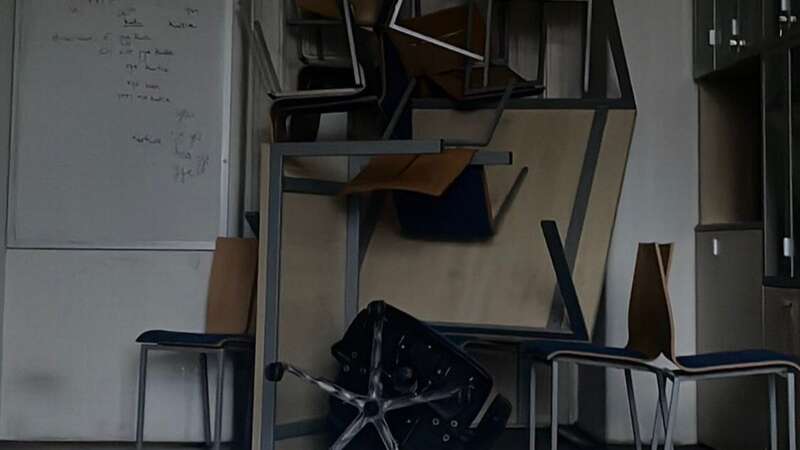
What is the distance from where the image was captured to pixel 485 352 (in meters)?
4.05

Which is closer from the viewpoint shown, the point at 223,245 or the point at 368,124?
the point at 223,245

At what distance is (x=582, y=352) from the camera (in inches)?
112

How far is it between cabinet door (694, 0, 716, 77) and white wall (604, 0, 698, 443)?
0.05 metres

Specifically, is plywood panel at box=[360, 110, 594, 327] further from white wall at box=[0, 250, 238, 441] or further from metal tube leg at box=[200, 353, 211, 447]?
white wall at box=[0, 250, 238, 441]

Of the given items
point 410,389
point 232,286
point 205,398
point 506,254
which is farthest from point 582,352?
point 205,398

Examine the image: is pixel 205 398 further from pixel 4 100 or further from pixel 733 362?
pixel 733 362

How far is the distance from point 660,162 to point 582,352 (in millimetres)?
1451

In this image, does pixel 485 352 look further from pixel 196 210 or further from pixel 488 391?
pixel 196 210

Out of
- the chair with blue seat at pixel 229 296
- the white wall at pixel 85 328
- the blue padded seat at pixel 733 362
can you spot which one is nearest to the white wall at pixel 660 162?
the blue padded seat at pixel 733 362

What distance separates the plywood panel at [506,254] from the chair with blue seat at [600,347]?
0.37 metres

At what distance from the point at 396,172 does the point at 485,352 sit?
1124 millimetres

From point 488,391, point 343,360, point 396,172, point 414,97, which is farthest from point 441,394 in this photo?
point 414,97

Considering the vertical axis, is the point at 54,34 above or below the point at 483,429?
above

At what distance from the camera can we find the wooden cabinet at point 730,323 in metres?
3.46
